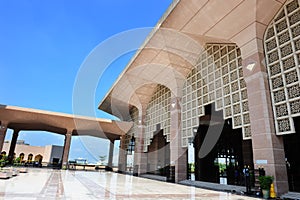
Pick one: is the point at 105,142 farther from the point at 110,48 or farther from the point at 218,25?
the point at 218,25

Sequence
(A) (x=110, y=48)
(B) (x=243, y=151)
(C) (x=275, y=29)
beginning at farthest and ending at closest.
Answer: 1. (B) (x=243, y=151)
2. (A) (x=110, y=48)
3. (C) (x=275, y=29)

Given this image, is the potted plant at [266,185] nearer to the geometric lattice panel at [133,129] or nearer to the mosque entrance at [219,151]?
the mosque entrance at [219,151]

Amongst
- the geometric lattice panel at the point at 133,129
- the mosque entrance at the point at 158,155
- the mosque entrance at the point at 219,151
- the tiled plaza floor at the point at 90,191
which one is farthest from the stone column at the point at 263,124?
the geometric lattice panel at the point at 133,129

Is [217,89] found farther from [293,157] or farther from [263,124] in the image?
[293,157]

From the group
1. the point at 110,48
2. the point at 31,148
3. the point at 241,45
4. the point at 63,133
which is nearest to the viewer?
the point at 241,45

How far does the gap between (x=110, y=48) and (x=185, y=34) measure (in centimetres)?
341

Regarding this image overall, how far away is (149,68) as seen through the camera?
11.8 metres

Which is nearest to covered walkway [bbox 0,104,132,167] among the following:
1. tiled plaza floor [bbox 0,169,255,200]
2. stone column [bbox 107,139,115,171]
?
stone column [bbox 107,139,115,171]

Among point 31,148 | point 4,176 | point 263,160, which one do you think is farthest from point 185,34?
point 31,148

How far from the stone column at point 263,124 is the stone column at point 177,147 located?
4691mm

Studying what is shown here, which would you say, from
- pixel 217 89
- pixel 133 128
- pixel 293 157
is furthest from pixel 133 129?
pixel 293 157

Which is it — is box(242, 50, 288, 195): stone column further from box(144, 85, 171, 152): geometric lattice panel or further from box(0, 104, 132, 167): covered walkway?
box(0, 104, 132, 167): covered walkway

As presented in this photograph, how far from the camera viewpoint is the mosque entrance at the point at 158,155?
16.5 metres

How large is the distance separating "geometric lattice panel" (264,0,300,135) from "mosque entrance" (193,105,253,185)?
5300 mm
